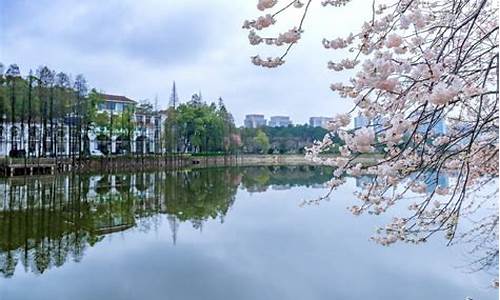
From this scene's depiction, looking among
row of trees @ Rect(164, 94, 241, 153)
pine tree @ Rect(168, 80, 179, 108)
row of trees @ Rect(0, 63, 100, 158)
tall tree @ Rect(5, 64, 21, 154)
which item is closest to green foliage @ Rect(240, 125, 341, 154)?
row of trees @ Rect(164, 94, 241, 153)

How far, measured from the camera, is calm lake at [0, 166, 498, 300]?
3678 mm

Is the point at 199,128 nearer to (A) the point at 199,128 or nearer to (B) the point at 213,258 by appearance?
(A) the point at 199,128

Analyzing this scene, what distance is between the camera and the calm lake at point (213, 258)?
3.68m

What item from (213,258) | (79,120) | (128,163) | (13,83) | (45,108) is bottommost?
(213,258)

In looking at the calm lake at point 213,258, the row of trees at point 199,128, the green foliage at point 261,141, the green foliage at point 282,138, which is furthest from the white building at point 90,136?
the calm lake at point 213,258

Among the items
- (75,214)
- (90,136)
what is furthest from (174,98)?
(75,214)

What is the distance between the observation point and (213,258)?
476 cm

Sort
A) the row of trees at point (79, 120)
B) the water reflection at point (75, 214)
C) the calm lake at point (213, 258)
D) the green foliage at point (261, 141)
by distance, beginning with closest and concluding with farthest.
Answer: the calm lake at point (213, 258)
the water reflection at point (75, 214)
the row of trees at point (79, 120)
the green foliage at point (261, 141)

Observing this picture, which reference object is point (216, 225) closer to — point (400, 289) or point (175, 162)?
point (400, 289)

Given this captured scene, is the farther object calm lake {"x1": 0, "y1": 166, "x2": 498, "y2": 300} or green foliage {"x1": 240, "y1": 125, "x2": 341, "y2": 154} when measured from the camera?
green foliage {"x1": 240, "y1": 125, "x2": 341, "y2": 154}

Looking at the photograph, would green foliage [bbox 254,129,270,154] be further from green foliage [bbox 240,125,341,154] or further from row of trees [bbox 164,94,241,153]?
row of trees [bbox 164,94,241,153]

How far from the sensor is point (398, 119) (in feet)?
3.50

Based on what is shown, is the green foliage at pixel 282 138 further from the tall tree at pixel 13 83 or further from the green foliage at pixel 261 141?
the tall tree at pixel 13 83

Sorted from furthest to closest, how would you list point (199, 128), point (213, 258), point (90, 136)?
point (199, 128), point (90, 136), point (213, 258)
